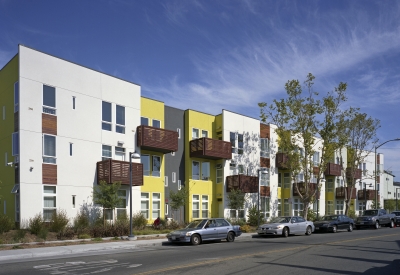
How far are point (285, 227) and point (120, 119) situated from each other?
45.4 ft

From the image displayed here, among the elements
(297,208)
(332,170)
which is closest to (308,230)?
(297,208)

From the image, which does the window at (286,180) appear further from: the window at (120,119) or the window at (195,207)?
the window at (120,119)

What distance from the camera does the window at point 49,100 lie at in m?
26.0

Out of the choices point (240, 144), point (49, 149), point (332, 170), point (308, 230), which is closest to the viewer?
point (49, 149)

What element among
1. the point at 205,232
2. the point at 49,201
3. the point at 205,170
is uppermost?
the point at 205,170

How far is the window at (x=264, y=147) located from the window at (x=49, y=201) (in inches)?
868

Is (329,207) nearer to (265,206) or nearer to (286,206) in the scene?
(286,206)

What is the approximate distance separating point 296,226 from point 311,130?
11889 mm

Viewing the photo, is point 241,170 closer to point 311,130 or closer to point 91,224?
point 311,130

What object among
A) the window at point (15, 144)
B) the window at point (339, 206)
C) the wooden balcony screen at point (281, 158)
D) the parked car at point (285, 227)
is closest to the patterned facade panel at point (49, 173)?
the window at point (15, 144)

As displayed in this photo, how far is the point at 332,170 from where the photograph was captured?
49.8 meters

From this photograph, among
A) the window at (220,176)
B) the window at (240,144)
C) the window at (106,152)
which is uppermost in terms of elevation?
the window at (240,144)

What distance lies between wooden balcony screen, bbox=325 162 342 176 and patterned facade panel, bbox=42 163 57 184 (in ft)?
110

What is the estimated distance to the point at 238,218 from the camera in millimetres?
36719
